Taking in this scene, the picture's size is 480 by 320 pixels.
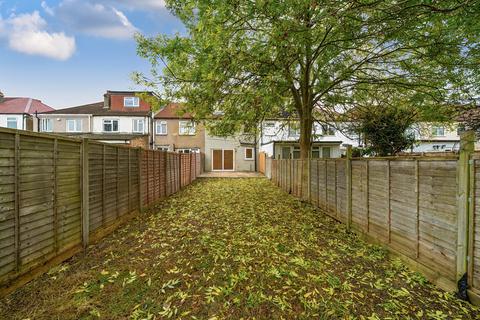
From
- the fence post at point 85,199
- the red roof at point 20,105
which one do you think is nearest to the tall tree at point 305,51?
the fence post at point 85,199

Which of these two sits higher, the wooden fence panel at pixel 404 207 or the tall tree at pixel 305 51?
the tall tree at pixel 305 51

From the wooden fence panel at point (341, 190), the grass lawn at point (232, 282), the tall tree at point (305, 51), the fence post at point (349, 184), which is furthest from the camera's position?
the wooden fence panel at point (341, 190)

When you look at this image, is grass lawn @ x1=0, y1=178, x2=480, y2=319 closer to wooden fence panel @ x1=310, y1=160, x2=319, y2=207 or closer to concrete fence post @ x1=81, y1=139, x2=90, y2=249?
concrete fence post @ x1=81, y1=139, x2=90, y2=249

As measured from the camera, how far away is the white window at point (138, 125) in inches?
1025

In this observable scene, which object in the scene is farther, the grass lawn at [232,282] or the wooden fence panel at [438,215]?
the wooden fence panel at [438,215]

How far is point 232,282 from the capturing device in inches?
128

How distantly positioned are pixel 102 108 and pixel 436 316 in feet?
102

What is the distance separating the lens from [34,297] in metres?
2.81

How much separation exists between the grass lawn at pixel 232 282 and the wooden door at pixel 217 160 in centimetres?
2057

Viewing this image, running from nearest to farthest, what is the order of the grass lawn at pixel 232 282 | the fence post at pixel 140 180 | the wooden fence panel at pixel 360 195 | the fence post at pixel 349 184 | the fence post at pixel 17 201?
the grass lawn at pixel 232 282 < the fence post at pixel 17 201 < the wooden fence panel at pixel 360 195 < the fence post at pixel 349 184 < the fence post at pixel 140 180

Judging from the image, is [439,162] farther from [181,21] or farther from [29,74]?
[29,74]

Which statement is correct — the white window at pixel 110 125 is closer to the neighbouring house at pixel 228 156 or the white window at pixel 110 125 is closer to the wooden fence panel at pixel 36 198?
the neighbouring house at pixel 228 156

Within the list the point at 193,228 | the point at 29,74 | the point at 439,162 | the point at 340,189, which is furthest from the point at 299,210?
the point at 29,74

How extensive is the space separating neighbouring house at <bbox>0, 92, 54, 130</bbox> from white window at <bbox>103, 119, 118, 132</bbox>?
25.5 ft
